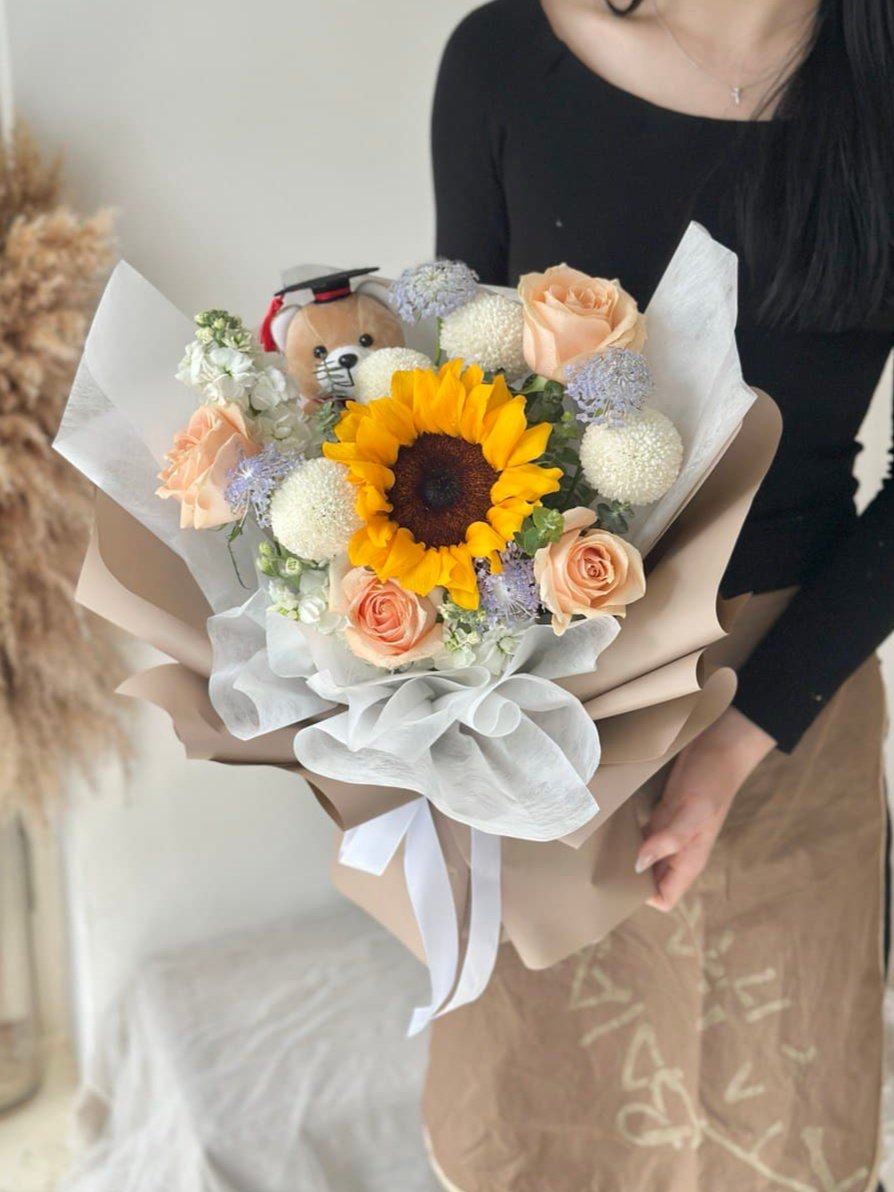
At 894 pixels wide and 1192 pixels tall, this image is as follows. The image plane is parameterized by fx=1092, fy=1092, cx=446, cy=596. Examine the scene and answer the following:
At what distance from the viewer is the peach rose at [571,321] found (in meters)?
0.61

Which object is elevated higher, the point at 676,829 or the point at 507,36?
the point at 507,36

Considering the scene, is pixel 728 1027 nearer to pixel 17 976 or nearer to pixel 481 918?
pixel 481 918

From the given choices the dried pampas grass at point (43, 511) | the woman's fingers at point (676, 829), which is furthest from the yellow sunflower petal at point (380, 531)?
the dried pampas grass at point (43, 511)

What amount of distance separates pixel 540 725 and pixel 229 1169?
854 mm

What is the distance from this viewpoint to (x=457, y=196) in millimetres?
985

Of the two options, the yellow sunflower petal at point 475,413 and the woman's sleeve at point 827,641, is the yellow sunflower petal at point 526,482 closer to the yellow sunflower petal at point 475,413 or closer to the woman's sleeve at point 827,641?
the yellow sunflower petal at point 475,413

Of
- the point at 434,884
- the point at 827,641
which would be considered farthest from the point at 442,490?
the point at 827,641

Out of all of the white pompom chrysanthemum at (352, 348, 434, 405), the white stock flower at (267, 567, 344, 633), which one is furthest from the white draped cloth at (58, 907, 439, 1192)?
the white pompom chrysanthemum at (352, 348, 434, 405)

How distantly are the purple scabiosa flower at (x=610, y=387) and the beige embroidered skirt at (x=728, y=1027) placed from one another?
0.46m

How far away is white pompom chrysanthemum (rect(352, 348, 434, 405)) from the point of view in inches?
24.4

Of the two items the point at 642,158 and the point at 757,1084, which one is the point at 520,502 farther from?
the point at 757,1084

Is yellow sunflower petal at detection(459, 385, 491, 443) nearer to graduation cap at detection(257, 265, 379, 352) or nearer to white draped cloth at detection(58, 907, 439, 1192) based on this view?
graduation cap at detection(257, 265, 379, 352)

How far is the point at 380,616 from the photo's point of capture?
0.59m

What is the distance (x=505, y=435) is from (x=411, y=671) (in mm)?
159
